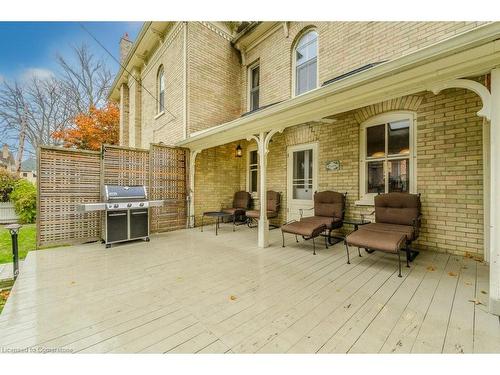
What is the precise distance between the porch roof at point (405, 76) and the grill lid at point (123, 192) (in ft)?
10.6

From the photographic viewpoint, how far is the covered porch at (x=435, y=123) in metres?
2.15

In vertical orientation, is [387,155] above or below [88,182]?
above

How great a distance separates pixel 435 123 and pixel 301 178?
310cm

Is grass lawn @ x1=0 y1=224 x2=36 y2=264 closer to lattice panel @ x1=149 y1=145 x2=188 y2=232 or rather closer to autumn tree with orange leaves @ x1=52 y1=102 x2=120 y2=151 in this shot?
lattice panel @ x1=149 y1=145 x2=188 y2=232

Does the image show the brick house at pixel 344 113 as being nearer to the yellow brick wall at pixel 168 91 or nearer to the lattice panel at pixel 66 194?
the yellow brick wall at pixel 168 91

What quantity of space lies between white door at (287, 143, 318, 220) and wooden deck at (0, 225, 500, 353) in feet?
7.60

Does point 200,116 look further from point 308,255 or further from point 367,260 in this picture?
point 367,260

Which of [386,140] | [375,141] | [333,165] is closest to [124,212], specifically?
[333,165]

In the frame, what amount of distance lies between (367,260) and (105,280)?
4015 mm

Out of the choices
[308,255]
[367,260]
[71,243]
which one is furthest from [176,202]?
[367,260]

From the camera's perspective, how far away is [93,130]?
1487 cm

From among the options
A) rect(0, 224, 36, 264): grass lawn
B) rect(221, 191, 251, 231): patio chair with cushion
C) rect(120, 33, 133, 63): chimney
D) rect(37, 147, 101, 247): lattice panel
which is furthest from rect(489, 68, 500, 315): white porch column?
rect(120, 33, 133, 63): chimney

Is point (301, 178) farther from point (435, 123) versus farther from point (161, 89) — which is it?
point (161, 89)

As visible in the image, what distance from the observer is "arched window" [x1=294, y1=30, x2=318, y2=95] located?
623 centimetres
